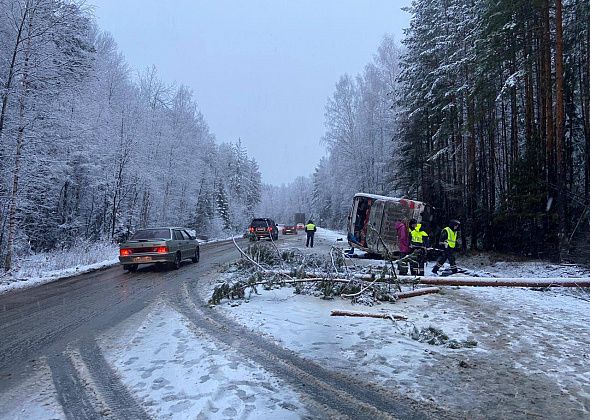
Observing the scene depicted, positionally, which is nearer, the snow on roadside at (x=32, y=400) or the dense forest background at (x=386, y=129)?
the snow on roadside at (x=32, y=400)

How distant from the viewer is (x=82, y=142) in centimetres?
2192

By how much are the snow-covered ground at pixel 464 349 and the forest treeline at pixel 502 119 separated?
5979 mm

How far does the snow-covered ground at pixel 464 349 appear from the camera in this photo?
416 centimetres

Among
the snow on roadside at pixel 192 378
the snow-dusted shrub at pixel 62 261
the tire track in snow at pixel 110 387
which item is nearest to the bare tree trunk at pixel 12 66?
the snow-dusted shrub at pixel 62 261

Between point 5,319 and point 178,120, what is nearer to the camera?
point 5,319

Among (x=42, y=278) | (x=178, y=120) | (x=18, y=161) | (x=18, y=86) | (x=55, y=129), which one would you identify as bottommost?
(x=42, y=278)

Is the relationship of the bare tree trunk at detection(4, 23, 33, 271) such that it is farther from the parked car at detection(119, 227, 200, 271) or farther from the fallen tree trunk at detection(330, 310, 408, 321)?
the fallen tree trunk at detection(330, 310, 408, 321)

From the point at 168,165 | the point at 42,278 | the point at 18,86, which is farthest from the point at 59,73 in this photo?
the point at 168,165

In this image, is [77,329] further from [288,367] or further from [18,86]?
[18,86]

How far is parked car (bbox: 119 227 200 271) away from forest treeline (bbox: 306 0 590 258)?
1237 cm

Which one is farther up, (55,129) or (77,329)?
(55,129)

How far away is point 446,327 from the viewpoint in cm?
663

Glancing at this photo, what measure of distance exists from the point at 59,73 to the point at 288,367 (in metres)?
15.3

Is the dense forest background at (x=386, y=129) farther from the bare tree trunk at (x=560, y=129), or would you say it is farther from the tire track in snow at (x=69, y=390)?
the tire track in snow at (x=69, y=390)
